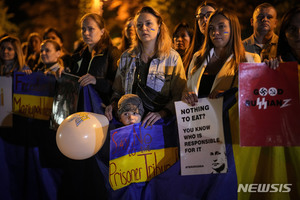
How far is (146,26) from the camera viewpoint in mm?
3277

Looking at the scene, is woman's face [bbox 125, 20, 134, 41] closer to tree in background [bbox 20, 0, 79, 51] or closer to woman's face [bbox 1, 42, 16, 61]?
woman's face [bbox 1, 42, 16, 61]

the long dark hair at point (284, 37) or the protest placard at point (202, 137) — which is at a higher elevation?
the long dark hair at point (284, 37)

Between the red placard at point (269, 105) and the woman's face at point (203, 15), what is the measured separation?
1.28 m

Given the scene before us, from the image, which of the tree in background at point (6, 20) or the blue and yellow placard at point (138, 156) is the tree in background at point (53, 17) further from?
the blue and yellow placard at point (138, 156)

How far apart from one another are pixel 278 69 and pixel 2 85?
3.30m

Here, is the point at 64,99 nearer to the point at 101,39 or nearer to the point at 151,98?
the point at 101,39

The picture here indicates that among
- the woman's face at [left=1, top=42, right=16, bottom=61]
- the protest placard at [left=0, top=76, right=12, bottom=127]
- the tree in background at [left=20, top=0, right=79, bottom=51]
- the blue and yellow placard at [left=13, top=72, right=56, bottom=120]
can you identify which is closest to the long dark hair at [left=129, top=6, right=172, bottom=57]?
the blue and yellow placard at [left=13, top=72, right=56, bottom=120]

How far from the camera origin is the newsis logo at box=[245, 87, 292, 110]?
2.53 meters

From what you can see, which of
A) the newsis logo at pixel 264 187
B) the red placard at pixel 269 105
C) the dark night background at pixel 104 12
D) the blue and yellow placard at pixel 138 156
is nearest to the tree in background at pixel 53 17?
the dark night background at pixel 104 12

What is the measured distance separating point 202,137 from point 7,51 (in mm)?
3278

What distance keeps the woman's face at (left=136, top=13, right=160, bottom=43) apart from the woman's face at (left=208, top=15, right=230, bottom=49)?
616mm

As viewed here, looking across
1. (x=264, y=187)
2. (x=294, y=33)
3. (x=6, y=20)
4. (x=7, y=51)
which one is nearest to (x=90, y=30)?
(x=7, y=51)

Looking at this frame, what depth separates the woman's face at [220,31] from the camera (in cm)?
301

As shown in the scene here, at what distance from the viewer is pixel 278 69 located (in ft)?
8.36
